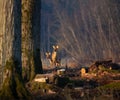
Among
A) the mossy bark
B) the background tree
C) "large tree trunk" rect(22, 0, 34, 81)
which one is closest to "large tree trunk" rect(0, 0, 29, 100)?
the mossy bark

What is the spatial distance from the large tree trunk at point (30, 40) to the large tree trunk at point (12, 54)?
145 inches

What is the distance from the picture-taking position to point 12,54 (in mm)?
10227

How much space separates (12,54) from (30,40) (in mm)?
4063

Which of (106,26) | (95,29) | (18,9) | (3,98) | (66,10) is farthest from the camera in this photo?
(66,10)

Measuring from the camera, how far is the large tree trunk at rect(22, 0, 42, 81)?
14.2 meters

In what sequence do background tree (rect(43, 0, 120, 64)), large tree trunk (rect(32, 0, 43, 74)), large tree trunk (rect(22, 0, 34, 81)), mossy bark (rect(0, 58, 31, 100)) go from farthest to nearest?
background tree (rect(43, 0, 120, 64)), large tree trunk (rect(32, 0, 43, 74)), large tree trunk (rect(22, 0, 34, 81)), mossy bark (rect(0, 58, 31, 100))

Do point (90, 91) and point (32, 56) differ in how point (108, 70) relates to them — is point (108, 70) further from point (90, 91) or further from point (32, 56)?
point (90, 91)

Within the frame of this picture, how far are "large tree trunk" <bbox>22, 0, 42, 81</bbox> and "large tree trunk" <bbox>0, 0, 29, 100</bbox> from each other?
3.69 meters

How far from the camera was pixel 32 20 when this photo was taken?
47.5 feet

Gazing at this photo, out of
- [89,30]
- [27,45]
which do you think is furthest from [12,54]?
[89,30]

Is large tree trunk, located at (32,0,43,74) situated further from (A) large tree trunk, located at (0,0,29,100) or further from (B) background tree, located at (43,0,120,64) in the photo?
(B) background tree, located at (43,0,120,64)

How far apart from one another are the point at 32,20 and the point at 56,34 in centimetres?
2967

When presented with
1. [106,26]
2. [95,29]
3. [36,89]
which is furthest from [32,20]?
[95,29]

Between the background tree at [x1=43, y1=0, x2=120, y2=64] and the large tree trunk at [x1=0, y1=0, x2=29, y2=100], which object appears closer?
the large tree trunk at [x1=0, y1=0, x2=29, y2=100]
